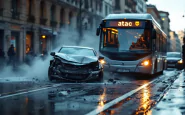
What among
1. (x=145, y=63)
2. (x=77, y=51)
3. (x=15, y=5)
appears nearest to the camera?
(x=77, y=51)

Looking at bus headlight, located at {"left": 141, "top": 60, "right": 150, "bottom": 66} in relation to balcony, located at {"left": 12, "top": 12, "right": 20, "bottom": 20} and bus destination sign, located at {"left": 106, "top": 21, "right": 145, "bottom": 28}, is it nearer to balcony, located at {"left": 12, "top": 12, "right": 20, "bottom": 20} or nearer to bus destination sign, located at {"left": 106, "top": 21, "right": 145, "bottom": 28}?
bus destination sign, located at {"left": 106, "top": 21, "right": 145, "bottom": 28}

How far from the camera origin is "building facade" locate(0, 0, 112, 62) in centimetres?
3170

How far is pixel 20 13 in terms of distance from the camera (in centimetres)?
3409

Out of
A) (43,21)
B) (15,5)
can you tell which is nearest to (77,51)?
(15,5)

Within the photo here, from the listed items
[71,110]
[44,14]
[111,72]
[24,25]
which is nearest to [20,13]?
[24,25]

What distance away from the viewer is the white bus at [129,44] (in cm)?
1795

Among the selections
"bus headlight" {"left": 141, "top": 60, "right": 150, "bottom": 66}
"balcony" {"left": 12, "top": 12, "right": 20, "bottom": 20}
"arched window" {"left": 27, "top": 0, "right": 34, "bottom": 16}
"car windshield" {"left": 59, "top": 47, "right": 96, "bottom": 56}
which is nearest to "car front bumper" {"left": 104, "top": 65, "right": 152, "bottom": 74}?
"bus headlight" {"left": 141, "top": 60, "right": 150, "bottom": 66}

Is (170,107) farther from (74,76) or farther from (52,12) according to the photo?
(52,12)

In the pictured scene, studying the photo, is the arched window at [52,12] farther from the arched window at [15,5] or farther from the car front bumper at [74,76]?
the car front bumper at [74,76]

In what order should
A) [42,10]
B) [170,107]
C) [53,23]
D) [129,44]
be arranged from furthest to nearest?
[53,23], [42,10], [129,44], [170,107]

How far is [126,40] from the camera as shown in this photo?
18047mm

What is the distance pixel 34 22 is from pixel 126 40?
20.4 meters

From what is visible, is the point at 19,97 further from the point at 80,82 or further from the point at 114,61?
the point at 114,61

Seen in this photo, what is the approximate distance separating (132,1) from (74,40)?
6058 centimetres
